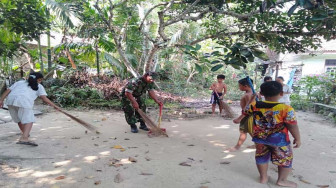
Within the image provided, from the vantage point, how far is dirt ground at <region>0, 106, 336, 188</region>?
2.63 m

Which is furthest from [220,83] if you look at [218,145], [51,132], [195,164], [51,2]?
[51,2]

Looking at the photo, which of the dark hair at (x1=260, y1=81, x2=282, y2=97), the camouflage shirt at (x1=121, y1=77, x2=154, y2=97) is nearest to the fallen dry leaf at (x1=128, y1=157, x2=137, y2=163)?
the camouflage shirt at (x1=121, y1=77, x2=154, y2=97)

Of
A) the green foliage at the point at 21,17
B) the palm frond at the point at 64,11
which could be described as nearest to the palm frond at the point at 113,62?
the palm frond at the point at 64,11

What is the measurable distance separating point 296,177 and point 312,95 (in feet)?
19.7

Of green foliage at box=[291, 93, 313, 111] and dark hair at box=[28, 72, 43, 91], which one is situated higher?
dark hair at box=[28, 72, 43, 91]

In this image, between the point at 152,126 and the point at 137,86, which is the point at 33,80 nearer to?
the point at 137,86

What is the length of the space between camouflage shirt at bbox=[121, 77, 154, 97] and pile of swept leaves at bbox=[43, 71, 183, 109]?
2785mm

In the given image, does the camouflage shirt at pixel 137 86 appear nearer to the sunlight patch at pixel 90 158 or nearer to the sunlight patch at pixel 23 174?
the sunlight patch at pixel 90 158

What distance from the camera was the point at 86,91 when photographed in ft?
25.4

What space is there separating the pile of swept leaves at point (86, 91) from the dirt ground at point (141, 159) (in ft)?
6.96

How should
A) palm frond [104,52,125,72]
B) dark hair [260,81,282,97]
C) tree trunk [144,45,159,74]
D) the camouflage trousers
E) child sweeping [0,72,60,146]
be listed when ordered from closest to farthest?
dark hair [260,81,282,97] → child sweeping [0,72,60,146] → the camouflage trousers → tree trunk [144,45,159,74] → palm frond [104,52,125,72]

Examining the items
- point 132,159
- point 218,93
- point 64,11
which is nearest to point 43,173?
point 132,159

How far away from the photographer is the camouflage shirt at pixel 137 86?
14.3 feet

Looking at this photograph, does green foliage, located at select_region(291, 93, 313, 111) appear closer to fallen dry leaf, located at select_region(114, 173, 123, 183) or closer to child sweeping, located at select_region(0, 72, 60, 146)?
fallen dry leaf, located at select_region(114, 173, 123, 183)
